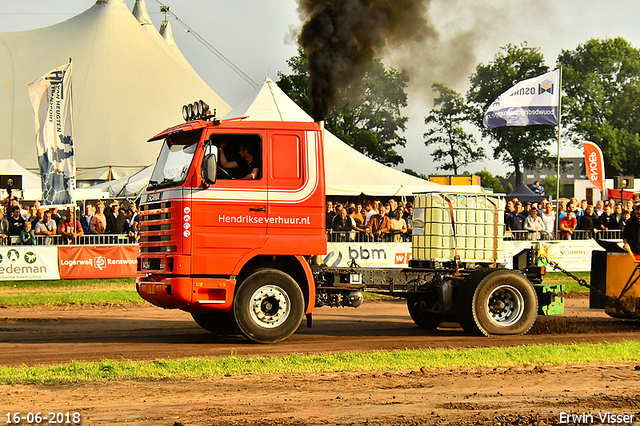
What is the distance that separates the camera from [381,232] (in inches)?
788

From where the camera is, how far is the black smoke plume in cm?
1336

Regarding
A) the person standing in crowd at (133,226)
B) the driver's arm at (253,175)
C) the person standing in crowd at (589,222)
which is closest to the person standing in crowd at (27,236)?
the person standing in crowd at (133,226)

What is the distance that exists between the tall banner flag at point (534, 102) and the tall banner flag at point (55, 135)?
49.0ft

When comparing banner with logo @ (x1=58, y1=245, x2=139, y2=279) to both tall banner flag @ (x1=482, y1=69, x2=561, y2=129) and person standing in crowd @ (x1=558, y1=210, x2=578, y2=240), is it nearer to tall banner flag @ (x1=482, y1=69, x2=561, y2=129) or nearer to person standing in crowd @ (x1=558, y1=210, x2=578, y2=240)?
person standing in crowd @ (x1=558, y1=210, x2=578, y2=240)

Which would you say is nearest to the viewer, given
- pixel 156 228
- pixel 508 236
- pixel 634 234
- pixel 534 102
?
pixel 156 228

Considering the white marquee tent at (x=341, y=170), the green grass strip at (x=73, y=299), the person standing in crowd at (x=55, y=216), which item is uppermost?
the white marquee tent at (x=341, y=170)

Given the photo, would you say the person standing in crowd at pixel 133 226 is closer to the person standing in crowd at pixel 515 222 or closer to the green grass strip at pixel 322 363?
the person standing in crowd at pixel 515 222

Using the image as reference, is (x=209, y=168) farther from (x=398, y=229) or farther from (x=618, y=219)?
(x=618, y=219)

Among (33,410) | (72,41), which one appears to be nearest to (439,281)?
(33,410)

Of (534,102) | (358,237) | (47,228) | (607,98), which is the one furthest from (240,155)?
(607,98)

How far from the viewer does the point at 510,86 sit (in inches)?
2729

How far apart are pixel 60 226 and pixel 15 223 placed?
3.69 ft

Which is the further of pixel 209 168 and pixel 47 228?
pixel 47 228

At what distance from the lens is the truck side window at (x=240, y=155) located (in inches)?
414
